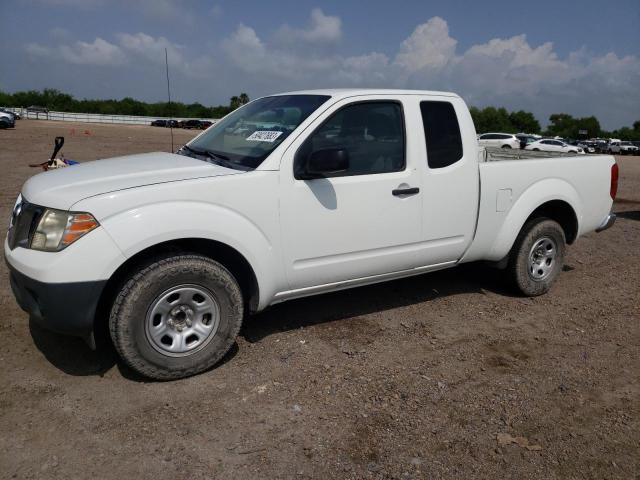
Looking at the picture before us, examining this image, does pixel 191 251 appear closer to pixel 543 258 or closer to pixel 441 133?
pixel 441 133

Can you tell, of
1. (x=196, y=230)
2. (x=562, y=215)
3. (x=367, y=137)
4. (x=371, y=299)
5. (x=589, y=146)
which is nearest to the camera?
(x=196, y=230)

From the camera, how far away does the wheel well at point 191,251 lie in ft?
10.6

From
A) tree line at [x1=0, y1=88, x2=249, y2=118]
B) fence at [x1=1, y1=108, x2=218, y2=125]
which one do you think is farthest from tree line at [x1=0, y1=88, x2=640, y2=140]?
fence at [x1=1, y1=108, x2=218, y2=125]

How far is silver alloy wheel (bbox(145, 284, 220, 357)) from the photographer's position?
10.6 feet

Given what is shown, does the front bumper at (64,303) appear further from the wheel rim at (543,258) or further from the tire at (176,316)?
the wheel rim at (543,258)

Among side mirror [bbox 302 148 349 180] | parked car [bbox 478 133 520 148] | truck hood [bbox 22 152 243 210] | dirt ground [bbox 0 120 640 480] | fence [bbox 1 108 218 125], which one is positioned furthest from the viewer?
fence [bbox 1 108 218 125]

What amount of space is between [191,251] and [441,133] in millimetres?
2220

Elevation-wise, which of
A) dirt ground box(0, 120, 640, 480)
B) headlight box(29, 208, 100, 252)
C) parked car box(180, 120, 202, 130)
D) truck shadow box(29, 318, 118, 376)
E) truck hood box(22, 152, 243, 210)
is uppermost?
parked car box(180, 120, 202, 130)

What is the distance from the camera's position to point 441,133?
428 centimetres

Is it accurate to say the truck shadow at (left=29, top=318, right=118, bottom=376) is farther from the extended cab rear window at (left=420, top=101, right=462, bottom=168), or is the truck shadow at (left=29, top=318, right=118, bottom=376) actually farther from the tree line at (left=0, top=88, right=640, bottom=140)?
the tree line at (left=0, top=88, right=640, bottom=140)

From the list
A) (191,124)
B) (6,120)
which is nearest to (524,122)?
(191,124)

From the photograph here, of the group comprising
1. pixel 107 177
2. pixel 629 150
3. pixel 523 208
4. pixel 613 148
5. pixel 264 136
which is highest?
pixel 613 148

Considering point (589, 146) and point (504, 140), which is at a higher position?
point (504, 140)

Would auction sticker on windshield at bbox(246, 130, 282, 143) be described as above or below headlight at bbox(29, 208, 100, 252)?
above
